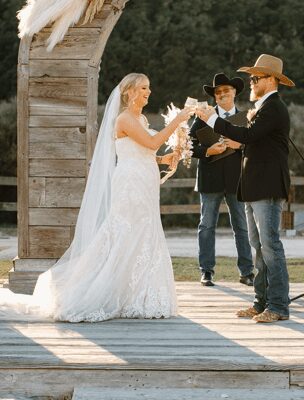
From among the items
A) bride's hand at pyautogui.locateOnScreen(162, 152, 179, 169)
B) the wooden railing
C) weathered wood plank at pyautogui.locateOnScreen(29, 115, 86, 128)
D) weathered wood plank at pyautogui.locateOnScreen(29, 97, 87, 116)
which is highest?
weathered wood plank at pyautogui.locateOnScreen(29, 97, 87, 116)

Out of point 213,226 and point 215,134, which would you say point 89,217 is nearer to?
point 215,134

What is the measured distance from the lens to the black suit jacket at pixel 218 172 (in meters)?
7.78

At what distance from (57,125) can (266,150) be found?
2.29 meters

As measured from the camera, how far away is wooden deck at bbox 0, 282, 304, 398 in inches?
184

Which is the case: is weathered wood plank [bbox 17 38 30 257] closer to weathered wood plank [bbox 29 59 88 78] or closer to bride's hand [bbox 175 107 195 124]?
weathered wood plank [bbox 29 59 88 78]

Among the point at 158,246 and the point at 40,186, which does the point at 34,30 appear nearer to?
the point at 40,186

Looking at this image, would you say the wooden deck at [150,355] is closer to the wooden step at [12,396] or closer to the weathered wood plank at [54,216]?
the wooden step at [12,396]

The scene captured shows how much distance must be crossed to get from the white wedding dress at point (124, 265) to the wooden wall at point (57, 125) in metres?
1.14

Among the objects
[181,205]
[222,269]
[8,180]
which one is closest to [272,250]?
[222,269]

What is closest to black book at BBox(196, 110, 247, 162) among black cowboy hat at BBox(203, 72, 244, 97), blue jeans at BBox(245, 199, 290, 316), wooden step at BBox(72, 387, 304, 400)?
black cowboy hat at BBox(203, 72, 244, 97)

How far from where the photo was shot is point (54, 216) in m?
7.47

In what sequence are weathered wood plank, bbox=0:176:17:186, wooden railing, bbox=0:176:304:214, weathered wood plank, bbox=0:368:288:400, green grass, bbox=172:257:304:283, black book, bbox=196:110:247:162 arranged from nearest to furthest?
weathered wood plank, bbox=0:368:288:400, black book, bbox=196:110:247:162, green grass, bbox=172:257:304:283, wooden railing, bbox=0:176:304:214, weathered wood plank, bbox=0:176:17:186

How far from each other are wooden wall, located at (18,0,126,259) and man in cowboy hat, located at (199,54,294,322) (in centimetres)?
177

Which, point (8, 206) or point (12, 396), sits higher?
point (12, 396)
